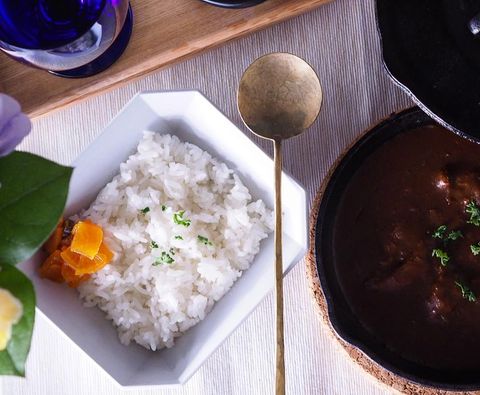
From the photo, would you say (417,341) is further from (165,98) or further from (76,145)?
(76,145)

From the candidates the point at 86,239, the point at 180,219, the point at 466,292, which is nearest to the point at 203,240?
the point at 180,219

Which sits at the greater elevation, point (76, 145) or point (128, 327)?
point (76, 145)

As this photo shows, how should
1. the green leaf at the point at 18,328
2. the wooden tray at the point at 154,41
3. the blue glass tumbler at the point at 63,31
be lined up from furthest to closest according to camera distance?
1. the wooden tray at the point at 154,41
2. the blue glass tumbler at the point at 63,31
3. the green leaf at the point at 18,328

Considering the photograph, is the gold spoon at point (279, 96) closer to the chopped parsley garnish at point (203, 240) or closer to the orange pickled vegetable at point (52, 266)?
the chopped parsley garnish at point (203, 240)

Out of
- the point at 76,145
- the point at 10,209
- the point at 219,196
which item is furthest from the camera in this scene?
the point at 76,145

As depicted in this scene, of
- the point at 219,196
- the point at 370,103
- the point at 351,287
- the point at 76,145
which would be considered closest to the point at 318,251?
the point at 351,287

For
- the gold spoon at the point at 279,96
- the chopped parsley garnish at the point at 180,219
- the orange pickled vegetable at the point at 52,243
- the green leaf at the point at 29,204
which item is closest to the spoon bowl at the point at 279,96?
the gold spoon at the point at 279,96

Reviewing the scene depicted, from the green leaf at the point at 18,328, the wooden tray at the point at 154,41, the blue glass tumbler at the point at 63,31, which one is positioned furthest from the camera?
the wooden tray at the point at 154,41
